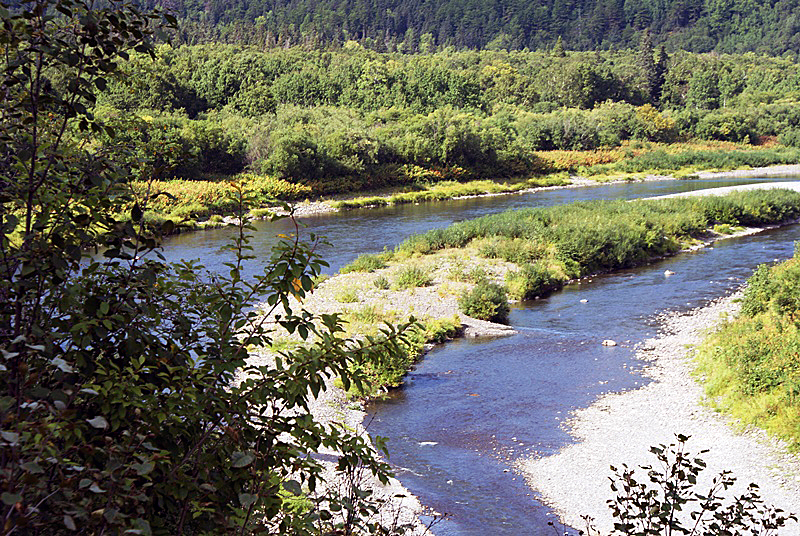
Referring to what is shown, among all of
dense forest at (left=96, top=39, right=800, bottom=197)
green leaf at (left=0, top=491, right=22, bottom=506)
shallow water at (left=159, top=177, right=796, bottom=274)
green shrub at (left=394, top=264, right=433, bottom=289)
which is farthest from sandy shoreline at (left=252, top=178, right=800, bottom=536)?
shallow water at (left=159, top=177, right=796, bottom=274)

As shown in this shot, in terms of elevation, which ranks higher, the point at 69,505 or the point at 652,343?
the point at 69,505

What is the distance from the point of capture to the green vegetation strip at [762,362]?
42.0ft

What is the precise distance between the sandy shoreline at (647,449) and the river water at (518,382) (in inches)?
13.7

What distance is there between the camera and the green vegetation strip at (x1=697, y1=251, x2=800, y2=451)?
1281 cm

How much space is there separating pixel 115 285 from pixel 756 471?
10192mm

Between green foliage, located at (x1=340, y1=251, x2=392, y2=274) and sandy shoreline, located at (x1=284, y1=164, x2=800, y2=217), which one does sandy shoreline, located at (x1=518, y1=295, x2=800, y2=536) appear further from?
sandy shoreline, located at (x1=284, y1=164, x2=800, y2=217)

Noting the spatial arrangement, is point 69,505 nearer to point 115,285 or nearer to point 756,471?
point 115,285

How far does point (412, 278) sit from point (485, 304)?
3.79 m

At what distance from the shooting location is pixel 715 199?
3834cm

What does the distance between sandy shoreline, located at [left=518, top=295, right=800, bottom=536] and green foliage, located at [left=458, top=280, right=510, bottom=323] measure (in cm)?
567

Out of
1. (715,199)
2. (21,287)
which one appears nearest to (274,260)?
(21,287)

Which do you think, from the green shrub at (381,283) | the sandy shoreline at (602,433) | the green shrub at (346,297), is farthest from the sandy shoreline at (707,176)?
the sandy shoreline at (602,433)

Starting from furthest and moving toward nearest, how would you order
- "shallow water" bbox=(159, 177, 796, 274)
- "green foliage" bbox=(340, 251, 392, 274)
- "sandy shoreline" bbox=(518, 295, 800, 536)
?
1. "shallow water" bbox=(159, 177, 796, 274)
2. "green foliage" bbox=(340, 251, 392, 274)
3. "sandy shoreline" bbox=(518, 295, 800, 536)

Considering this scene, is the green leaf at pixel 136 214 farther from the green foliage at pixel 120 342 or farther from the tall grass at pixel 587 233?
the tall grass at pixel 587 233
